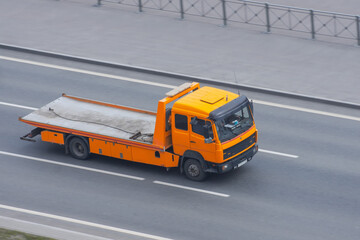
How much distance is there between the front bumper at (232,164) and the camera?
21.0 meters

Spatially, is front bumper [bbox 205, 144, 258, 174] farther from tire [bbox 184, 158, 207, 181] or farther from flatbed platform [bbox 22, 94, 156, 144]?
flatbed platform [bbox 22, 94, 156, 144]

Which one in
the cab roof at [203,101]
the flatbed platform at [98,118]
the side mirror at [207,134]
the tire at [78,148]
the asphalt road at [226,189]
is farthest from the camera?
the tire at [78,148]

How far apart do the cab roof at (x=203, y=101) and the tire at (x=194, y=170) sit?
4.66 feet

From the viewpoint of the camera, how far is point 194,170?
21.5m

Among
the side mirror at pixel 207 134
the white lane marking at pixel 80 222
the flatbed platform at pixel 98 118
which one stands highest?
the side mirror at pixel 207 134

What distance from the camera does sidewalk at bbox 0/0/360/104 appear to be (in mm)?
27906

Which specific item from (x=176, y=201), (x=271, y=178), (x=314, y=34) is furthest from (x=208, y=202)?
(x=314, y=34)

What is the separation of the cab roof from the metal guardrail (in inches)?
370

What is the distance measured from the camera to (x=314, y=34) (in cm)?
3073

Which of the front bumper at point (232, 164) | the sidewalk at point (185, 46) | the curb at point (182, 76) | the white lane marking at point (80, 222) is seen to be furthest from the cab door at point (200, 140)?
the sidewalk at point (185, 46)

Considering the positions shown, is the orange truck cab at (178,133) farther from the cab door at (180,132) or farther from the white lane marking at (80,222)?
the white lane marking at (80,222)

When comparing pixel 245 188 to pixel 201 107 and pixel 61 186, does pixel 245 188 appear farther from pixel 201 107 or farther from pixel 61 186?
pixel 61 186

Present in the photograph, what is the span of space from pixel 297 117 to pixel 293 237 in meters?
7.06

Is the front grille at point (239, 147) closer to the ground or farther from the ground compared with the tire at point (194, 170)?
farther from the ground
